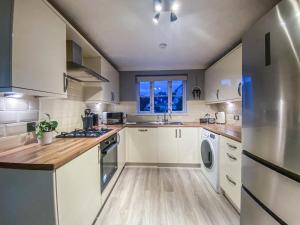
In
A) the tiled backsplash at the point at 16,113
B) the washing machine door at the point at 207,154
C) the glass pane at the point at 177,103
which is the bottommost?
the washing machine door at the point at 207,154

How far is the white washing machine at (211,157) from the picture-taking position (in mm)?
2494

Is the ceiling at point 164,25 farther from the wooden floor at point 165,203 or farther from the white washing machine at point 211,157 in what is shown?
the wooden floor at point 165,203

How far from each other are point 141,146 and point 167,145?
527mm

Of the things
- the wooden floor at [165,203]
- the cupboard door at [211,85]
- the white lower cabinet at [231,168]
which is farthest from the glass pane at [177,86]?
the white lower cabinet at [231,168]

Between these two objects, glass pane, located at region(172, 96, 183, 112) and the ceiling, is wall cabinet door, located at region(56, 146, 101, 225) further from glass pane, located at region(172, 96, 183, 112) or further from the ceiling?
glass pane, located at region(172, 96, 183, 112)

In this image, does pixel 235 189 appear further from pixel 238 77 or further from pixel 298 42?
pixel 298 42

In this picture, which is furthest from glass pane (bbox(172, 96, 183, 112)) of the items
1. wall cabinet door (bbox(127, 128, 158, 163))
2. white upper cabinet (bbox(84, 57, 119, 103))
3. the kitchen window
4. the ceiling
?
white upper cabinet (bbox(84, 57, 119, 103))

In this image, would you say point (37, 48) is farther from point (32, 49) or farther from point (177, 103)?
point (177, 103)

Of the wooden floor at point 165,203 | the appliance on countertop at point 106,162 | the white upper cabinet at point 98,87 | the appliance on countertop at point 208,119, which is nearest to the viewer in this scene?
the wooden floor at point 165,203

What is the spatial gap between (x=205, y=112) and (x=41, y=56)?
354 cm

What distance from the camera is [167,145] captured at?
351cm

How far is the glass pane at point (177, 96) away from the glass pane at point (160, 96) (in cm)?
17

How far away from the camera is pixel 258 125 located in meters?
1.20

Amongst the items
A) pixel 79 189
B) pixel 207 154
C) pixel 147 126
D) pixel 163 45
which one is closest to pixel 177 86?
pixel 147 126
